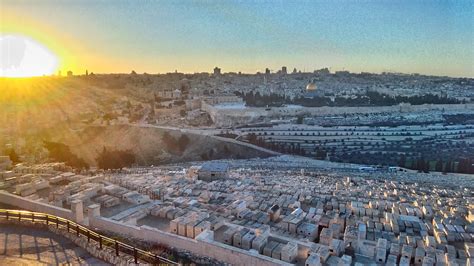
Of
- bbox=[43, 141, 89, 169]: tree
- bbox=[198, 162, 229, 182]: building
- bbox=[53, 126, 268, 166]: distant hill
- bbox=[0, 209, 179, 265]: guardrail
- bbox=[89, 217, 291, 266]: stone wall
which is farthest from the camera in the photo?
bbox=[53, 126, 268, 166]: distant hill

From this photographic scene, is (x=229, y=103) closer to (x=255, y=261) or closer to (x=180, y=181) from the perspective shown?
(x=180, y=181)

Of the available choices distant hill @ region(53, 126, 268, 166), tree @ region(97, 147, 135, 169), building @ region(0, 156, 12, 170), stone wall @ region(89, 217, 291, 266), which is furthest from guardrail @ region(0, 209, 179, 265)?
distant hill @ region(53, 126, 268, 166)

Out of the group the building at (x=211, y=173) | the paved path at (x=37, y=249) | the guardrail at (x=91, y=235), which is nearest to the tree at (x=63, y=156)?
the building at (x=211, y=173)

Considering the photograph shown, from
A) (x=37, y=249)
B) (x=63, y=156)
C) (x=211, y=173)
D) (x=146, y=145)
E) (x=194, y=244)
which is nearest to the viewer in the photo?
(x=37, y=249)

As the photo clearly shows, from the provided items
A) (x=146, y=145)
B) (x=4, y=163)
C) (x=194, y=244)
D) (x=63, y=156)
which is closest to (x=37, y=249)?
(x=194, y=244)

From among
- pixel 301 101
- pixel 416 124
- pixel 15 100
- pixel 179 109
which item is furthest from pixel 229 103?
pixel 15 100

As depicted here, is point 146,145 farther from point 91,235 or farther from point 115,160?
point 91,235

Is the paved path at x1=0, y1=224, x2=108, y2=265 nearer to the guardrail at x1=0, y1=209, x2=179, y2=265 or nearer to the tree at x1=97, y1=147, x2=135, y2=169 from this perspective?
the guardrail at x1=0, y1=209, x2=179, y2=265
